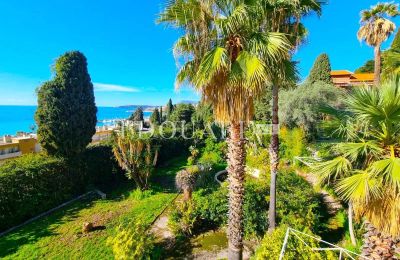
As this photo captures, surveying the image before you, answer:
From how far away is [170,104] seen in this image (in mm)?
41562

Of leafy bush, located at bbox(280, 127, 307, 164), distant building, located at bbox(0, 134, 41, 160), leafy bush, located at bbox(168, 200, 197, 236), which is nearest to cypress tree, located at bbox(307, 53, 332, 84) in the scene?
leafy bush, located at bbox(280, 127, 307, 164)

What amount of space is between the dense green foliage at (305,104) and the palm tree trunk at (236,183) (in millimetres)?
14590

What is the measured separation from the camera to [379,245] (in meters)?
4.50

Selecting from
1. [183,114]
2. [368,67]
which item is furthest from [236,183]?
[368,67]

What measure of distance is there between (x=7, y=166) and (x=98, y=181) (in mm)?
4623

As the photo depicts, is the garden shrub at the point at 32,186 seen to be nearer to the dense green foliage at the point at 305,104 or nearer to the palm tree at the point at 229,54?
the palm tree at the point at 229,54

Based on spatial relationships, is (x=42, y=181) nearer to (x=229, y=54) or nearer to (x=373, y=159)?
(x=229, y=54)

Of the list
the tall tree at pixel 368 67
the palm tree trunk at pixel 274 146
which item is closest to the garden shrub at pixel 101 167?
the palm tree trunk at pixel 274 146

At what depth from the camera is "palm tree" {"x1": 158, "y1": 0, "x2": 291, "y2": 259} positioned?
532cm

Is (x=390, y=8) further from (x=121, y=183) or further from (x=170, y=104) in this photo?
(x=170, y=104)

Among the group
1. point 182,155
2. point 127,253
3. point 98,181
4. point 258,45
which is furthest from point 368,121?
point 182,155

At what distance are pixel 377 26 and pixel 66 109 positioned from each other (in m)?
19.5

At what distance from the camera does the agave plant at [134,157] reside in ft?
43.1

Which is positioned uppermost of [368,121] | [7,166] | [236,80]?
[236,80]
